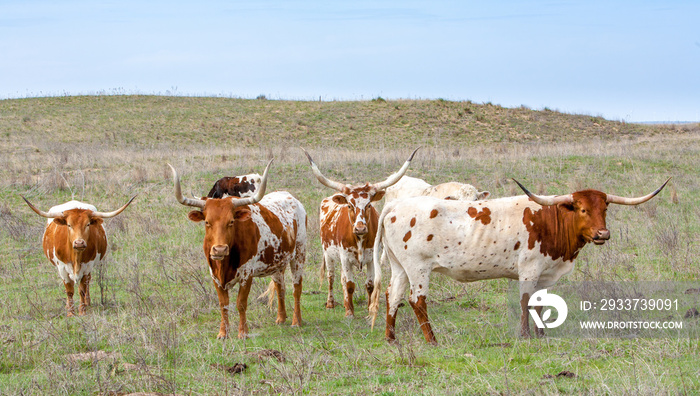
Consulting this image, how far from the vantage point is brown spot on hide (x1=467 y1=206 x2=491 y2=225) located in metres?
7.43

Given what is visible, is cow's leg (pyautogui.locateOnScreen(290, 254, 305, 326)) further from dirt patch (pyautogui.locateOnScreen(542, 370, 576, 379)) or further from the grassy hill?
the grassy hill

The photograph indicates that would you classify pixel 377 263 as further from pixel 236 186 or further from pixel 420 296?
pixel 236 186

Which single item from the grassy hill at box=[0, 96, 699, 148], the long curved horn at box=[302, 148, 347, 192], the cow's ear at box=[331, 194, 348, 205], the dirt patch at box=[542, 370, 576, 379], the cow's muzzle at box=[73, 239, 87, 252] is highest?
the grassy hill at box=[0, 96, 699, 148]

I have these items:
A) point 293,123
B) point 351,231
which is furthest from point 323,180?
point 293,123

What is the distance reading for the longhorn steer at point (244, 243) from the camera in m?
7.57

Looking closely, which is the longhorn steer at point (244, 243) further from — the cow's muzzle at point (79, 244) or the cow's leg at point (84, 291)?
the cow's leg at point (84, 291)

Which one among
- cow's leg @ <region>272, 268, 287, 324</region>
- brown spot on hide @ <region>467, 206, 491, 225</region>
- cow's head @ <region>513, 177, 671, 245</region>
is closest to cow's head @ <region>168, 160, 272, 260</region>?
cow's leg @ <region>272, 268, 287, 324</region>

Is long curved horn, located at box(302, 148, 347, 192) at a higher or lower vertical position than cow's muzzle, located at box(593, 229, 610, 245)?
higher

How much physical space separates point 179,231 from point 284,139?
23797mm

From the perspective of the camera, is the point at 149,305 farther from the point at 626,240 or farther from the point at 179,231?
the point at 626,240

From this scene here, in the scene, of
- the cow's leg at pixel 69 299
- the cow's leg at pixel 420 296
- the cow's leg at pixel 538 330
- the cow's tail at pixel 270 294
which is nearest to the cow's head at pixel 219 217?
the cow's tail at pixel 270 294

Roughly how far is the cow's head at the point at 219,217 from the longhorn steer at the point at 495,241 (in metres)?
1.83

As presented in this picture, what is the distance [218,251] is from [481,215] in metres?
2.93

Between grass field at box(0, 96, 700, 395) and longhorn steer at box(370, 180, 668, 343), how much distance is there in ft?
2.10
